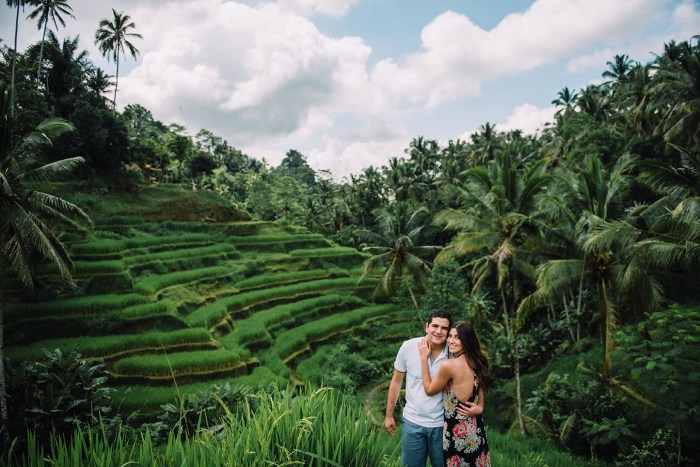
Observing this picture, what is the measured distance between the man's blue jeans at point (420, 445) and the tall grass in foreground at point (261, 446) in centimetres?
102

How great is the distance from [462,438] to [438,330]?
0.87 m

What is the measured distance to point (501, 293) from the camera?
1520 cm

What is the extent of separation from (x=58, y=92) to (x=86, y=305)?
1749 centimetres

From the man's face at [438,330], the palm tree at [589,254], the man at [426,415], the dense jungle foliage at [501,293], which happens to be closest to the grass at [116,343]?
the dense jungle foliage at [501,293]

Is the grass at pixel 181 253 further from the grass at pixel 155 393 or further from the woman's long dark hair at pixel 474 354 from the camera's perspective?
the woman's long dark hair at pixel 474 354

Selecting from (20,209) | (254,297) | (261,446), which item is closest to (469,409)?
(261,446)

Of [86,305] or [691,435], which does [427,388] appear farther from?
[86,305]

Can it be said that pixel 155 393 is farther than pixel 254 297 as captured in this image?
No

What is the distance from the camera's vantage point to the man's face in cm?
331

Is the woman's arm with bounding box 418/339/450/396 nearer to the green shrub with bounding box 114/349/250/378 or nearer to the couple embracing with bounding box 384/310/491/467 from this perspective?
the couple embracing with bounding box 384/310/491/467

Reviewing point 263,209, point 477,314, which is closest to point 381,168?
point 263,209

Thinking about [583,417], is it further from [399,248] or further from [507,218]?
[399,248]

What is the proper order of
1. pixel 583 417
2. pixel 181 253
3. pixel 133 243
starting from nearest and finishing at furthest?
1. pixel 583 417
2. pixel 133 243
3. pixel 181 253

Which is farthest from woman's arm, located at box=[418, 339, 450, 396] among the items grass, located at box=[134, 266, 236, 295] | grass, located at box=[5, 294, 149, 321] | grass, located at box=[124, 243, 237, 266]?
grass, located at box=[124, 243, 237, 266]
